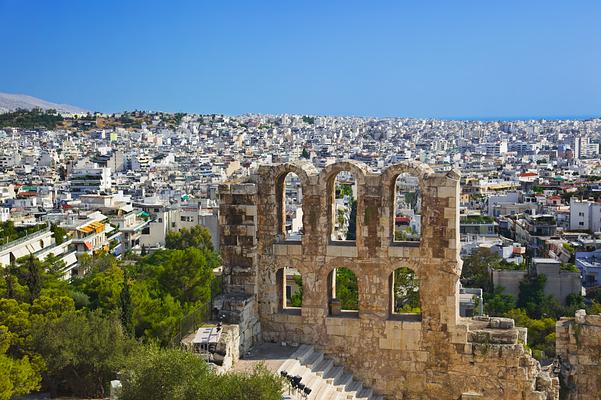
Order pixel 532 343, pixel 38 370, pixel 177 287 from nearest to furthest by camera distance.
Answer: pixel 38 370, pixel 177 287, pixel 532 343

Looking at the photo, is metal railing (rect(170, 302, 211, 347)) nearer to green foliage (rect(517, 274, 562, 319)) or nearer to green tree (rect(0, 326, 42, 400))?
green tree (rect(0, 326, 42, 400))

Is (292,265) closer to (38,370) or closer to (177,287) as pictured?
(38,370)

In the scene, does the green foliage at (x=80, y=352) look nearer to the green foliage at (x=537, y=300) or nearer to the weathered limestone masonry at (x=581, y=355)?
the weathered limestone masonry at (x=581, y=355)

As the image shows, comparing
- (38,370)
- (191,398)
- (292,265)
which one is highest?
(292,265)

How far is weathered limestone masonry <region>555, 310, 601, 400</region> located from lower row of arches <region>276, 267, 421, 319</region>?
325 cm

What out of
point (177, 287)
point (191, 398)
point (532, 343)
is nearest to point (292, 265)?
point (191, 398)

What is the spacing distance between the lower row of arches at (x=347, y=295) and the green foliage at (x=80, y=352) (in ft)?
13.9

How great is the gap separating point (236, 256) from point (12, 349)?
717cm

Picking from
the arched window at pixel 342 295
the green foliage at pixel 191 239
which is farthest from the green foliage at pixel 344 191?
the arched window at pixel 342 295

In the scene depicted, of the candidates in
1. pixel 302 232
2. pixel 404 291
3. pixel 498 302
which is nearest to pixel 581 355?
pixel 302 232

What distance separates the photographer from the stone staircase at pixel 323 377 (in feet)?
50.8

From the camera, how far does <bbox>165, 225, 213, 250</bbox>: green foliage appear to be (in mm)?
54772

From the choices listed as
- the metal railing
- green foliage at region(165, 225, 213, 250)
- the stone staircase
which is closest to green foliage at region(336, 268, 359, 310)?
the stone staircase

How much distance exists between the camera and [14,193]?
9700 cm
